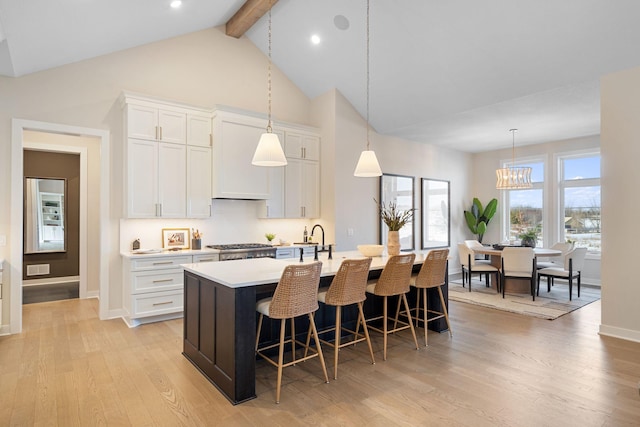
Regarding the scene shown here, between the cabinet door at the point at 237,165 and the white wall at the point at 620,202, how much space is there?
4.34 meters

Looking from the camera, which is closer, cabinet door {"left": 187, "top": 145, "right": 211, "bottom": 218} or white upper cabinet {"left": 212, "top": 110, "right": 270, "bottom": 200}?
cabinet door {"left": 187, "top": 145, "right": 211, "bottom": 218}

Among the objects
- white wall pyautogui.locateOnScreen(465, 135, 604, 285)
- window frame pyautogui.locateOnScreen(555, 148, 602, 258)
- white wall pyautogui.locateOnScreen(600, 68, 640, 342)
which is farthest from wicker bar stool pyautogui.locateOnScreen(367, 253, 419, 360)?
window frame pyautogui.locateOnScreen(555, 148, 602, 258)

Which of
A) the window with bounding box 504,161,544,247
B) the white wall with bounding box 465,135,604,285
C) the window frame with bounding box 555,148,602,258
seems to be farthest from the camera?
the window with bounding box 504,161,544,247

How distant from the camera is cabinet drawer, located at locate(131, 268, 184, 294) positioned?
14.6 ft

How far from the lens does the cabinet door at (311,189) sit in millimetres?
6117

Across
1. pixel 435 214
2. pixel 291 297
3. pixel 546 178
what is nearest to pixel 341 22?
pixel 291 297

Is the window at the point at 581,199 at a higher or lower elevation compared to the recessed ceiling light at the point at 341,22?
lower

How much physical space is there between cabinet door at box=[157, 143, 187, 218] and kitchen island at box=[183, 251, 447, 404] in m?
1.73

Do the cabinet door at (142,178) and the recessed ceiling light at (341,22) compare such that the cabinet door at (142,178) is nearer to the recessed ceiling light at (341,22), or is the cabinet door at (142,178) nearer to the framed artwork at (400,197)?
the recessed ceiling light at (341,22)

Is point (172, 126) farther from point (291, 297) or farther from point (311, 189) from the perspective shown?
point (291, 297)

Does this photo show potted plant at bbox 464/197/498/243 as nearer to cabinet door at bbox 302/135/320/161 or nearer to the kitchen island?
cabinet door at bbox 302/135/320/161

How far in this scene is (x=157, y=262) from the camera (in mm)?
4578

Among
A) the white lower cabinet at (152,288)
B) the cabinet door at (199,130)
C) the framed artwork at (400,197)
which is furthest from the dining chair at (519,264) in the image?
the cabinet door at (199,130)

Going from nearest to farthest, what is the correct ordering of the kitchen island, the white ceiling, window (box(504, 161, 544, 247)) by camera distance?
the kitchen island → the white ceiling → window (box(504, 161, 544, 247))
